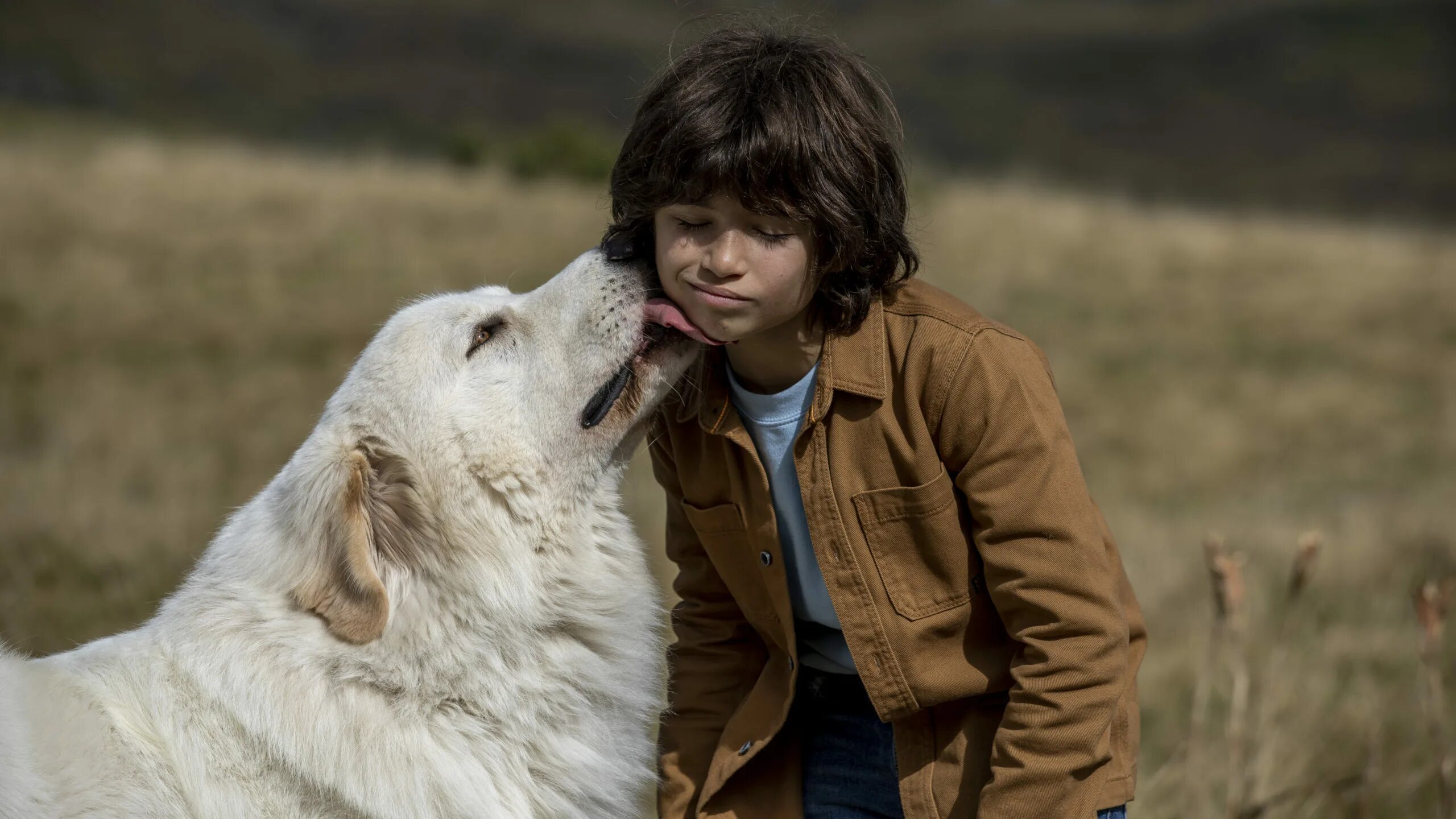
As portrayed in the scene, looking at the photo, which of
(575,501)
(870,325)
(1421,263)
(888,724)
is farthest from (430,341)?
(1421,263)

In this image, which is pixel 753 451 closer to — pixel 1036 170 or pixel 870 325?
pixel 870 325

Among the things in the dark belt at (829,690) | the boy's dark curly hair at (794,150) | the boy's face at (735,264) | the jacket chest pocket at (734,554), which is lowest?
the dark belt at (829,690)

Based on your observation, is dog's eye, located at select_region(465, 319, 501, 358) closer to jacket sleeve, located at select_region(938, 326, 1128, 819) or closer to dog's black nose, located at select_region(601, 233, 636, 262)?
dog's black nose, located at select_region(601, 233, 636, 262)

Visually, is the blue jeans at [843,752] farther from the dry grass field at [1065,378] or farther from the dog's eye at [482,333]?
the dog's eye at [482,333]

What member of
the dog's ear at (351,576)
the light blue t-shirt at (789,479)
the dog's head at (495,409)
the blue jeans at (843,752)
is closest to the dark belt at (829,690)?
the blue jeans at (843,752)

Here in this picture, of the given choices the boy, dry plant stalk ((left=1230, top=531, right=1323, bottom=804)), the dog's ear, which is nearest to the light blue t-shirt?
the boy

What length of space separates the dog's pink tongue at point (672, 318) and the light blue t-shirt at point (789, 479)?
0.21 metres

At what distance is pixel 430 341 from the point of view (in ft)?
8.23

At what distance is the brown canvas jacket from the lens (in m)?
2.21

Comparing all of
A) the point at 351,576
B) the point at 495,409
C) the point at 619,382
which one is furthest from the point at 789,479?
the point at 351,576

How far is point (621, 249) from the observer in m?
2.55

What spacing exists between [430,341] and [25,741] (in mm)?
1085

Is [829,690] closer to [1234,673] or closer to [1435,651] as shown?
[1234,673]

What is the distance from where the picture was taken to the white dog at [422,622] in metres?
2.18
